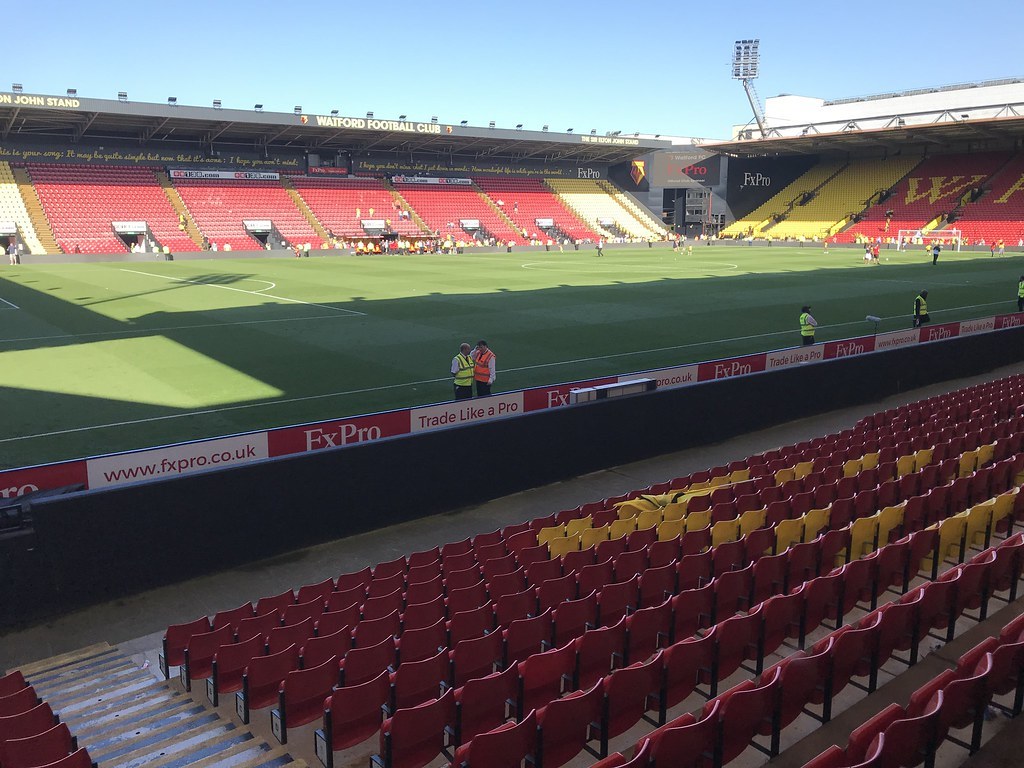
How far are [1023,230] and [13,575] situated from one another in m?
74.5

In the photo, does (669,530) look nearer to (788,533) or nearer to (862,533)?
(788,533)

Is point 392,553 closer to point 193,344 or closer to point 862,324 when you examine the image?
point 193,344

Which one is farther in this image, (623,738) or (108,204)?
(108,204)

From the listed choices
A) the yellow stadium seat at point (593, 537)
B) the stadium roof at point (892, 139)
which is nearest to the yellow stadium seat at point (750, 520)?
the yellow stadium seat at point (593, 537)

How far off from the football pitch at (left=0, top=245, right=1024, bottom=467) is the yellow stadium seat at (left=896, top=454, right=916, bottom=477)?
10.3 metres

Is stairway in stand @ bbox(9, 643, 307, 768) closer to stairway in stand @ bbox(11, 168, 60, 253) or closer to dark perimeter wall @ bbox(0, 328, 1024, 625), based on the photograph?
dark perimeter wall @ bbox(0, 328, 1024, 625)

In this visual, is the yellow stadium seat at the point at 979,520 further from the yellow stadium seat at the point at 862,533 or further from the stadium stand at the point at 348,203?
the stadium stand at the point at 348,203

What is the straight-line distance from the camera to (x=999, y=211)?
68500 mm

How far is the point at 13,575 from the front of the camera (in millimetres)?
9359

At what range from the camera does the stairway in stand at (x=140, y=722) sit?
608 centimetres

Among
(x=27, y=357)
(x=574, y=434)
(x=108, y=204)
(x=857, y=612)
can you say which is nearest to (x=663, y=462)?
(x=574, y=434)

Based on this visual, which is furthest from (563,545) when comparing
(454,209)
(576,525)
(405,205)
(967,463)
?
(454,209)

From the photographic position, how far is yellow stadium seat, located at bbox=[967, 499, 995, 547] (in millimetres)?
8969

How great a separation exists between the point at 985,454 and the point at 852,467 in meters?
1.98
